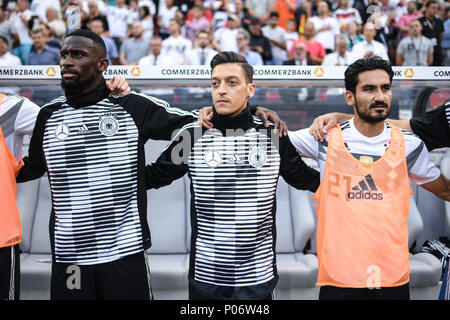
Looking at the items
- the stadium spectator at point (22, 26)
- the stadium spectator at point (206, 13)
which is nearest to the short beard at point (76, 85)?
the stadium spectator at point (22, 26)

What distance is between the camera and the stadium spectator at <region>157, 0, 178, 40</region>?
8.10 meters

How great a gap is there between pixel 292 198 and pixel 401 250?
1875 mm

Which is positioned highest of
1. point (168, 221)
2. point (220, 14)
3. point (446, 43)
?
point (220, 14)

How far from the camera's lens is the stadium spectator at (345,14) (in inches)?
301

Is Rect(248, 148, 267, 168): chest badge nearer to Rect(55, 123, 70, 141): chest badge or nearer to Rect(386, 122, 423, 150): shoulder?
Rect(386, 122, 423, 150): shoulder

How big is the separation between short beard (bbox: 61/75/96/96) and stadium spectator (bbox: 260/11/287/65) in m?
5.37

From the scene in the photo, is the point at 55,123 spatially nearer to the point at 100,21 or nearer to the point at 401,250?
the point at 401,250

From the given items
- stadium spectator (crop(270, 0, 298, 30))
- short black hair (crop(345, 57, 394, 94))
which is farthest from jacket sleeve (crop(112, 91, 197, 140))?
stadium spectator (crop(270, 0, 298, 30))

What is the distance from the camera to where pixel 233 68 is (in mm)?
2363

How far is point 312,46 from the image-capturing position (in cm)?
725

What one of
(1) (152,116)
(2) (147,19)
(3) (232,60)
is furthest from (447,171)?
(2) (147,19)

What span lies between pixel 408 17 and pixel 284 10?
1.98 metres

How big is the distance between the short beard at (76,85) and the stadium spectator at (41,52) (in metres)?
4.35

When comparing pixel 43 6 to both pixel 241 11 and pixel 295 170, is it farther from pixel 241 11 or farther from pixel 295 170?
pixel 295 170
